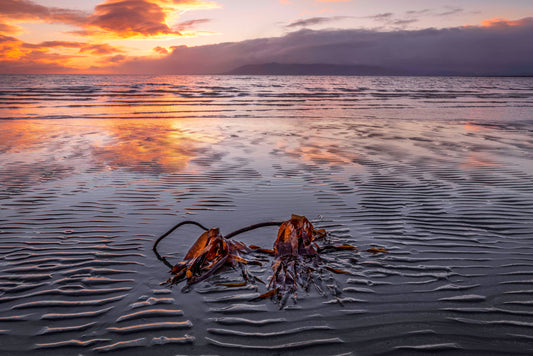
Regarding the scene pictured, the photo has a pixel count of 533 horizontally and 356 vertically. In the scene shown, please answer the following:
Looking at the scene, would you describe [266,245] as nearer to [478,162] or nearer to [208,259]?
[208,259]

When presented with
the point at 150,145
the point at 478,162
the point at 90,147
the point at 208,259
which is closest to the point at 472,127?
the point at 478,162

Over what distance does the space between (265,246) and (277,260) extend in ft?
2.10

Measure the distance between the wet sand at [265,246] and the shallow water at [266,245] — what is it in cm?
2

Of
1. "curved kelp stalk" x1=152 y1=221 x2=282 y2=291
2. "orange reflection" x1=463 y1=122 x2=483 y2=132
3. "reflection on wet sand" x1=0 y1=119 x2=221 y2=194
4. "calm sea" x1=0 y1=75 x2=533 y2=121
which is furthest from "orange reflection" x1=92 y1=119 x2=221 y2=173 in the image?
"orange reflection" x1=463 y1=122 x2=483 y2=132

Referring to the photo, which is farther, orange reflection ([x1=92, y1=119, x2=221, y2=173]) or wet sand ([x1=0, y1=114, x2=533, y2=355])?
orange reflection ([x1=92, y1=119, x2=221, y2=173])

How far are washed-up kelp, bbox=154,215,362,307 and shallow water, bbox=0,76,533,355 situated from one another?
0.11 m

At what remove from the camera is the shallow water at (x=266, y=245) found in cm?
230

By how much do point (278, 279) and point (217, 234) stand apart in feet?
2.05

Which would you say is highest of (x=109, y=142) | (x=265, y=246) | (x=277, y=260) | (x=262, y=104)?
(x=262, y=104)

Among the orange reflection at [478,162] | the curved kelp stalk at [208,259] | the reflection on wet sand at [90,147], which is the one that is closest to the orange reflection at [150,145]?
the reflection on wet sand at [90,147]

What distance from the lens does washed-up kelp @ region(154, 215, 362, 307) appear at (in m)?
2.82

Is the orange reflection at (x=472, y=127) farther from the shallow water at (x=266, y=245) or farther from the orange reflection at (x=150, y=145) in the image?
the orange reflection at (x=150, y=145)

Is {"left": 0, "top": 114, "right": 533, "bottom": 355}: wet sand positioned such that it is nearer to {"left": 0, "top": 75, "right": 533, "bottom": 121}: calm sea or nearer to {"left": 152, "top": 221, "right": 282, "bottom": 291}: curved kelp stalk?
{"left": 152, "top": 221, "right": 282, "bottom": 291}: curved kelp stalk

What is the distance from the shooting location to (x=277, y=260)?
3.02 m
